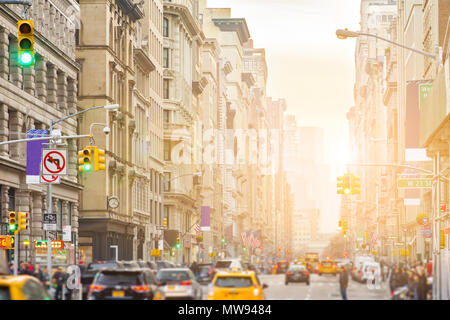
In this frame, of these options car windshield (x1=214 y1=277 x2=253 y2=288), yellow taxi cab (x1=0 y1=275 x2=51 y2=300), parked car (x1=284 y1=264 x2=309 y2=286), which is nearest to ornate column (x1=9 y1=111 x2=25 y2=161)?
parked car (x1=284 y1=264 x2=309 y2=286)

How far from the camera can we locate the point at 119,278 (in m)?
30.7

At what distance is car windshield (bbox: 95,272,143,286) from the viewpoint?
30.5 metres

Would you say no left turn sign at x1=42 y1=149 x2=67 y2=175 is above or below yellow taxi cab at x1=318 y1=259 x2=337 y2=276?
above

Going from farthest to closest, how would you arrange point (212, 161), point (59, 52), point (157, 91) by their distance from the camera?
point (212, 161) → point (157, 91) → point (59, 52)

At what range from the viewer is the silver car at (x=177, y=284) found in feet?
124

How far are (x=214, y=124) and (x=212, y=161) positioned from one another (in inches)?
432

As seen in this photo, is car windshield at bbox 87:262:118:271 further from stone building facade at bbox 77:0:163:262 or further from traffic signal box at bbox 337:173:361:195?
stone building facade at bbox 77:0:163:262

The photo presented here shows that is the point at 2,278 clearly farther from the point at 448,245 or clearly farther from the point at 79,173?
the point at 79,173

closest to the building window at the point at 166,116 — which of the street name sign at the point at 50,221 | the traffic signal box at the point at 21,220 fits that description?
the traffic signal box at the point at 21,220

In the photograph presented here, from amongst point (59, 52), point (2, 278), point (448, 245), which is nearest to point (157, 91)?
point (59, 52)

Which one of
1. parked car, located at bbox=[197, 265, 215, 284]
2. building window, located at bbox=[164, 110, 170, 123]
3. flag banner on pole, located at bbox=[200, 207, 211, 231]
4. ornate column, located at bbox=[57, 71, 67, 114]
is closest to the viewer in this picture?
parked car, located at bbox=[197, 265, 215, 284]

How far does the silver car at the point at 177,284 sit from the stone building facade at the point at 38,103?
64.9 feet

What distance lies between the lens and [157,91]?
11138 centimetres

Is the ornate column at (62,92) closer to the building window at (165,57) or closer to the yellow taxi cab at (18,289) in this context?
the yellow taxi cab at (18,289)
